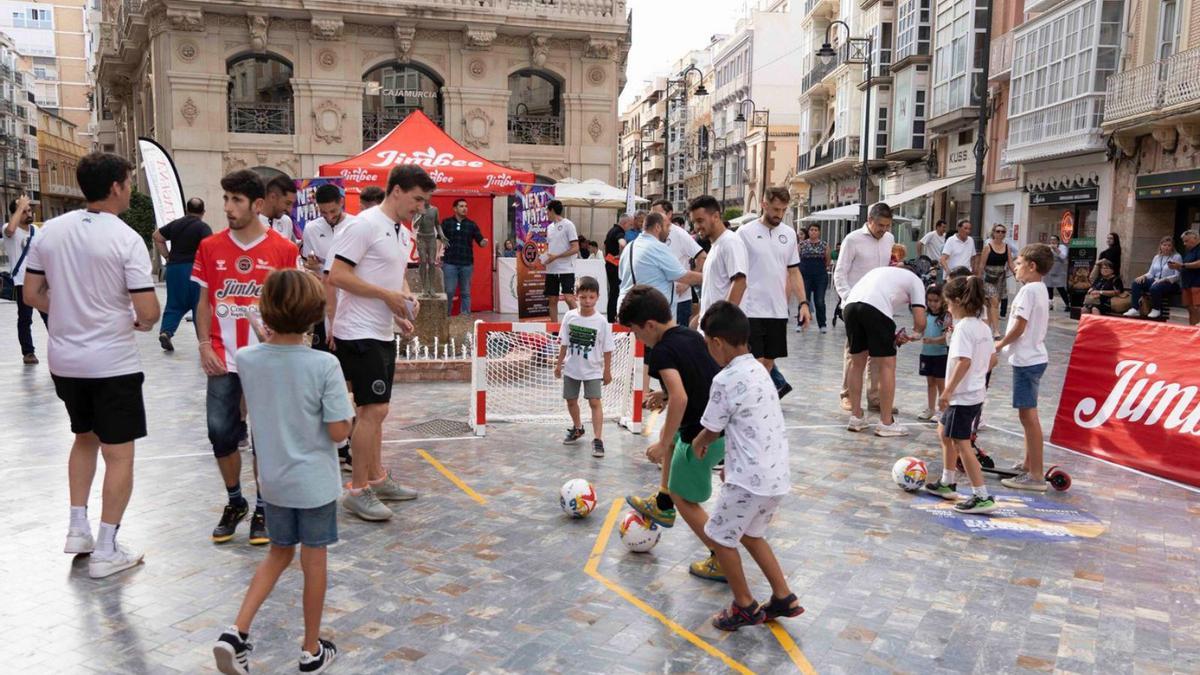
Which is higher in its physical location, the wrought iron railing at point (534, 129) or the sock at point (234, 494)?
the wrought iron railing at point (534, 129)

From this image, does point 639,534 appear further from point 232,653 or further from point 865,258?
point 865,258

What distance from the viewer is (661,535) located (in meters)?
4.91

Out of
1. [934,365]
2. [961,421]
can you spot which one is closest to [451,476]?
[961,421]

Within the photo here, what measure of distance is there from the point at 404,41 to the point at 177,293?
1397 centimetres

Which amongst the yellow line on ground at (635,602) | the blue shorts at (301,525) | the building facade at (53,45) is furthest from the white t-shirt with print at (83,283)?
the building facade at (53,45)

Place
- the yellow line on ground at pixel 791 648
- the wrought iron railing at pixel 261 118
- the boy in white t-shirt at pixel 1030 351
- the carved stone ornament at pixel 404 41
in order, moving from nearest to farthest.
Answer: the yellow line on ground at pixel 791 648, the boy in white t-shirt at pixel 1030 351, the wrought iron railing at pixel 261 118, the carved stone ornament at pixel 404 41

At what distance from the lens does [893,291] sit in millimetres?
7375

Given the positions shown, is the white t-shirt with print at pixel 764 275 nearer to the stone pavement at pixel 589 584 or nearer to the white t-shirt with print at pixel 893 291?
the white t-shirt with print at pixel 893 291

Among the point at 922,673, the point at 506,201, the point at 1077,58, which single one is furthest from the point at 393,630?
the point at 1077,58

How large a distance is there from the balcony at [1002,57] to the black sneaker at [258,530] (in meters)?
26.9

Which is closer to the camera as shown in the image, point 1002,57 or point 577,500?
point 577,500

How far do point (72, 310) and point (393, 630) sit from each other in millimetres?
2169

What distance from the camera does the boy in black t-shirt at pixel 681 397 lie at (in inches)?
160

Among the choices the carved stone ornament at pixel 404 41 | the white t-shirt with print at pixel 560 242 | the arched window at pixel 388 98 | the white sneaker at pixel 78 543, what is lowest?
the white sneaker at pixel 78 543
